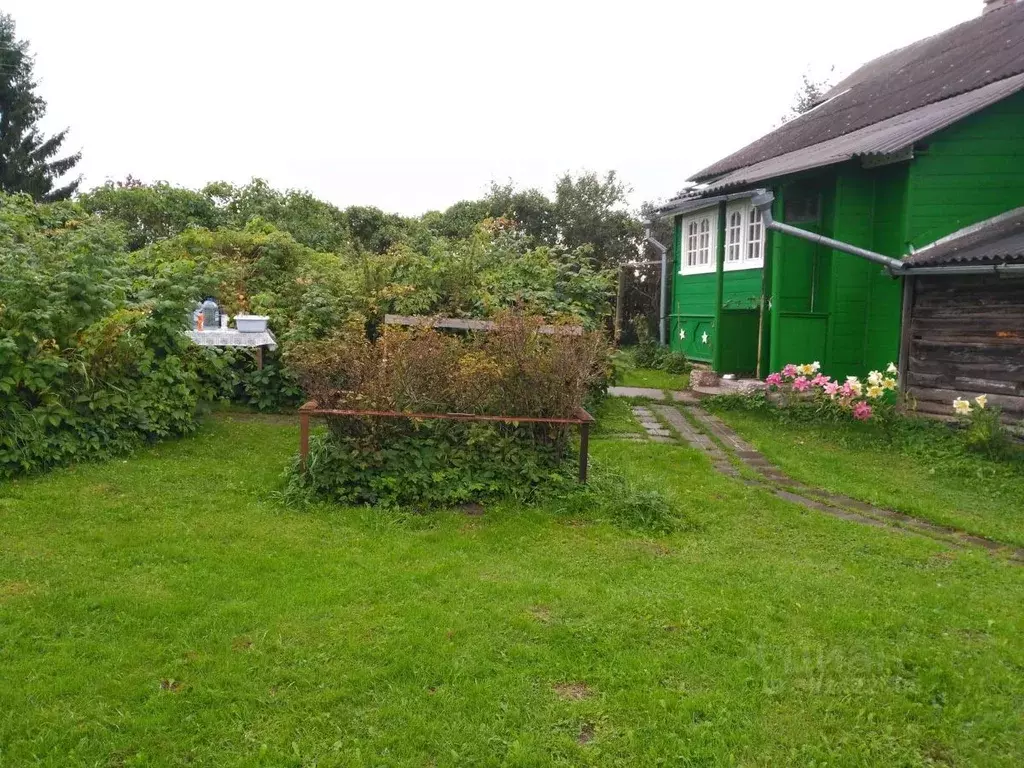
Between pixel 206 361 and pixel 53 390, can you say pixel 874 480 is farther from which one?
pixel 53 390

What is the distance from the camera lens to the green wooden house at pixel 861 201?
10391mm

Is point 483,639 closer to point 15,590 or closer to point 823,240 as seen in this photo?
point 15,590

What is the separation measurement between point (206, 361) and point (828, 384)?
297 inches

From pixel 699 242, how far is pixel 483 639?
13.5 m

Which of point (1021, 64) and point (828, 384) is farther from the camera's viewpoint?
point (1021, 64)

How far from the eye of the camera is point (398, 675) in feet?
11.5

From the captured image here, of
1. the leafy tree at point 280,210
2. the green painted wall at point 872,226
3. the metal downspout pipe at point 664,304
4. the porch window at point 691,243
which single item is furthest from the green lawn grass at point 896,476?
the leafy tree at point 280,210

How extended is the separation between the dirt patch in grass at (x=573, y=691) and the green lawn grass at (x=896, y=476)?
399 centimetres

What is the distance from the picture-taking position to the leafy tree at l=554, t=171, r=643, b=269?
74.8 feet

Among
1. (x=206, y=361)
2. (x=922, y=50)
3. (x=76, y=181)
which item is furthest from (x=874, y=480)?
(x=76, y=181)

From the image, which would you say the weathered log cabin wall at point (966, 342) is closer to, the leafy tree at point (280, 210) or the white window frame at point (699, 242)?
the white window frame at point (699, 242)

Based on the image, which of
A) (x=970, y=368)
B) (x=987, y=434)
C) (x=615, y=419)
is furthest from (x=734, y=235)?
(x=987, y=434)

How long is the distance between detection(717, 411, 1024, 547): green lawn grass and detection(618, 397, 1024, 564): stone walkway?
0.42 ft

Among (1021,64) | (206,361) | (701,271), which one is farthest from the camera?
(701,271)
